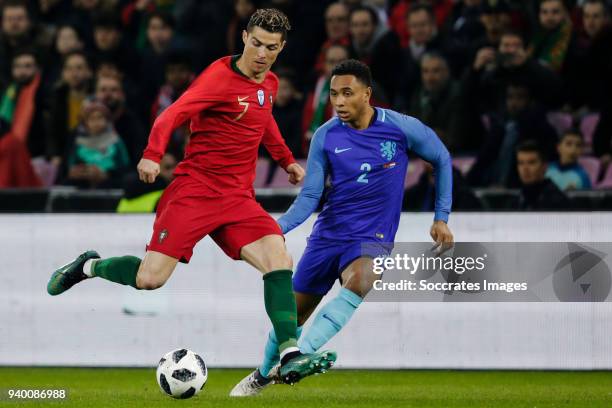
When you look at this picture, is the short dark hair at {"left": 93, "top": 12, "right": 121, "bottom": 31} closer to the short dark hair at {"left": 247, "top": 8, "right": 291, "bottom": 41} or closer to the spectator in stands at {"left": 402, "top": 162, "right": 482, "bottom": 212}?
the spectator in stands at {"left": 402, "top": 162, "right": 482, "bottom": 212}

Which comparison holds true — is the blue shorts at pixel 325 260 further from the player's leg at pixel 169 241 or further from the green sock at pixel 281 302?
the player's leg at pixel 169 241

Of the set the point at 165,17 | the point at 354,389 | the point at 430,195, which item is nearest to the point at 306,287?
the point at 354,389

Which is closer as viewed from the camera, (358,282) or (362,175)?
(358,282)

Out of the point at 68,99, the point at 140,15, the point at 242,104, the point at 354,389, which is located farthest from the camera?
the point at 140,15

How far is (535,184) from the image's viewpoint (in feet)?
38.0

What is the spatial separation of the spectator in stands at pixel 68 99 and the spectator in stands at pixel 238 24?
1569mm

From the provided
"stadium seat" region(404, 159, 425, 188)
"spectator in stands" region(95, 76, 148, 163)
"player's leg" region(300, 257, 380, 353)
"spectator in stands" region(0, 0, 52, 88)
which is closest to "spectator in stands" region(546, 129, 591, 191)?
"stadium seat" region(404, 159, 425, 188)

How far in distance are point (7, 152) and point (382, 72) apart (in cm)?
393

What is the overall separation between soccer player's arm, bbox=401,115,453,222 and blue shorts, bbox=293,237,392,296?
457mm

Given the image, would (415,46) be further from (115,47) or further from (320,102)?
(115,47)

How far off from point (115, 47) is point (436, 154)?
23.9ft

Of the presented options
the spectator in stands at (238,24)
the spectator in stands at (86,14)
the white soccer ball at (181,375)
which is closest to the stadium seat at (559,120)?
the spectator in stands at (238,24)

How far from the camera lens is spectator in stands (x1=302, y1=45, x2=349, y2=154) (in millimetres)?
13211

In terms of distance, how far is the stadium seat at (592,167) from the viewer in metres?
12.4
